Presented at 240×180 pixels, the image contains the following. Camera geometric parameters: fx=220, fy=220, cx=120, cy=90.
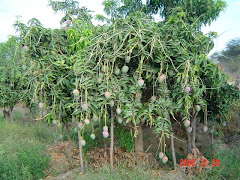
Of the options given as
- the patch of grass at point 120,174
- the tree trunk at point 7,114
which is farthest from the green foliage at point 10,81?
the patch of grass at point 120,174

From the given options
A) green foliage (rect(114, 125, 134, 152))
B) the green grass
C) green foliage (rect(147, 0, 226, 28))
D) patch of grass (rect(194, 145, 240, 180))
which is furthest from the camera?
green foliage (rect(147, 0, 226, 28))

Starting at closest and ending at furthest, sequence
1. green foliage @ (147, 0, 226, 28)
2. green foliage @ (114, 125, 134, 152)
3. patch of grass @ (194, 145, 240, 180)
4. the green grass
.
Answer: patch of grass @ (194, 145, 240, 180)
the green grass
green foliage @ (114, 125, 134, 152)
green foliage @ (147, 0, 226, 28)

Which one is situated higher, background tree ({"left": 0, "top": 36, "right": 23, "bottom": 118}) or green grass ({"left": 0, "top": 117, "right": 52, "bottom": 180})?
background tree ({"left": 0, "top": 36, "right": 23, "bottom": 118})

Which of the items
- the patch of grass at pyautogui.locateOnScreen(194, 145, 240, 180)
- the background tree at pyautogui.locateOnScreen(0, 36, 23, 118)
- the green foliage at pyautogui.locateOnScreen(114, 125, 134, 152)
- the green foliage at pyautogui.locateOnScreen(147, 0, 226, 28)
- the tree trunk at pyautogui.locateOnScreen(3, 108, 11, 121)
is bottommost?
the patch of grass at pyautogui.locateOnScreen(194, 145, 240, 180)

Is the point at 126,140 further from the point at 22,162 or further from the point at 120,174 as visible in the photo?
the point at 22,162

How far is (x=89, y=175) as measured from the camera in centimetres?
290

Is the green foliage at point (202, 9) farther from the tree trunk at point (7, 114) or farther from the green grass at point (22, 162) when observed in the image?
the tree trunk at point (7, 114)

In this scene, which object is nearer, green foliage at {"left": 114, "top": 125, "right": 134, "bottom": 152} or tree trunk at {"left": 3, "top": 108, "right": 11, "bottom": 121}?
green foliage at {"left": 114, "top": 125, "right": 134, "bottom": 152}

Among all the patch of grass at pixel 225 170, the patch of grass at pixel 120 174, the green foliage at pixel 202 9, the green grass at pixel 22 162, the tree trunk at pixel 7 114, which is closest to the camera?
the patch of grass at pixel 120 174

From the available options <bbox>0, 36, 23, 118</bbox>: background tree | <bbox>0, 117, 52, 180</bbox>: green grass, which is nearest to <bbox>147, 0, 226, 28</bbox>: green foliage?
<bbox>0, 117, 52, 180</bbox>: green grass

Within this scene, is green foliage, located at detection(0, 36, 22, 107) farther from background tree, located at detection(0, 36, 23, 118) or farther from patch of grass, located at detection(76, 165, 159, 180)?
patch of grass, located at detection(76, 165, 159, 180)

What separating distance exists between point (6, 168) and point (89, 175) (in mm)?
1160

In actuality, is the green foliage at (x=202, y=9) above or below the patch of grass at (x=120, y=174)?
above

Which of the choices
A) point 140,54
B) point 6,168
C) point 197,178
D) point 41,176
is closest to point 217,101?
point 197,178
